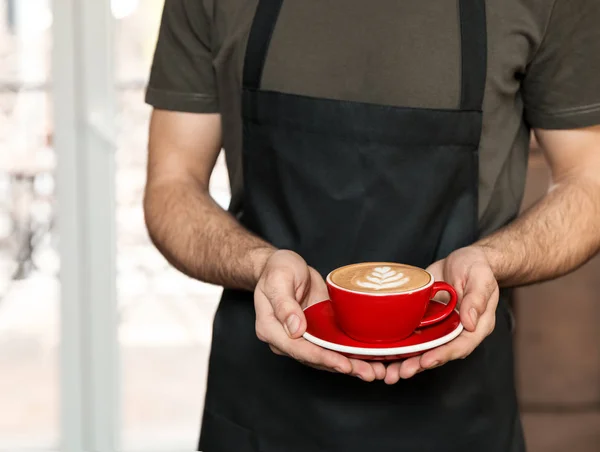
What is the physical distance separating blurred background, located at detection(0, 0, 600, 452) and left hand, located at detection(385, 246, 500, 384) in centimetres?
124

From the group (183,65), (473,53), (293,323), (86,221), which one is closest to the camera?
(293,323)

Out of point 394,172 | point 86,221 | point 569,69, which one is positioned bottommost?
point 86,221

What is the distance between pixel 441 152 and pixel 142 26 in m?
1.98

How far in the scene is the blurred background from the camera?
238 cm

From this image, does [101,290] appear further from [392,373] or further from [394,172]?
[392,373]

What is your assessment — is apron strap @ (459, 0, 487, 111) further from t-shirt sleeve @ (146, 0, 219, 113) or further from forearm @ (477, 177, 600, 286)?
t-shirt sleeve @ (146, 0, 219, 113)

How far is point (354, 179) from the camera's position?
132cm

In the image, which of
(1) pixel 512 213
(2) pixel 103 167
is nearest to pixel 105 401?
(2) pixel 103 167

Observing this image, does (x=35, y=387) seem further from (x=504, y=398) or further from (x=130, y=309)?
(x=504, y=398)

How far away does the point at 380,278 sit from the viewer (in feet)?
3.61

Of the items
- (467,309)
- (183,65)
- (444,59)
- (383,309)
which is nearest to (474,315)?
(467,309)

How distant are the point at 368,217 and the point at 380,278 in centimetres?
23

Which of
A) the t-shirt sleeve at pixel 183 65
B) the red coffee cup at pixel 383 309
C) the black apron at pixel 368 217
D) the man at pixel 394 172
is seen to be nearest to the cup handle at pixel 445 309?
the red coffee cup at pixel 383 309

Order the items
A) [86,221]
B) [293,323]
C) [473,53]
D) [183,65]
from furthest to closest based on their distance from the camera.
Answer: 1. [86,221]
2. [183,65]
3. [473,53]
4. [293,323]
